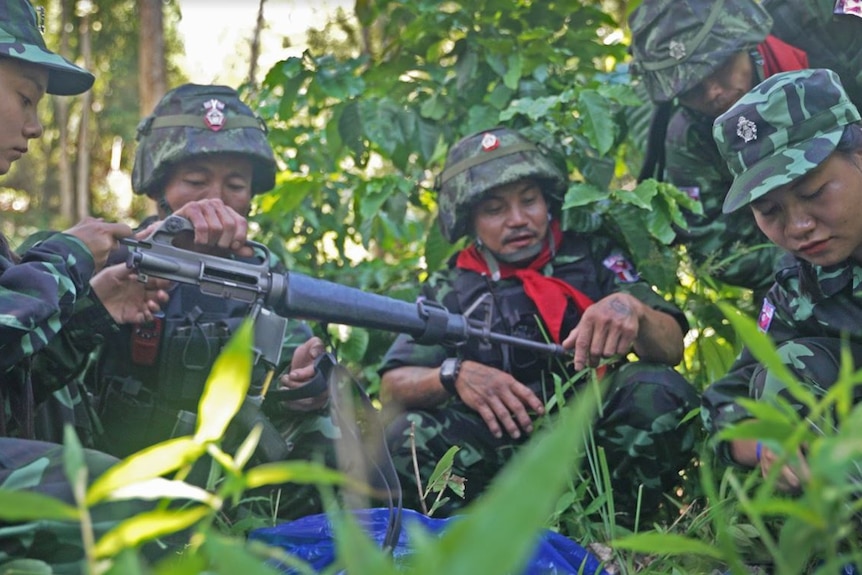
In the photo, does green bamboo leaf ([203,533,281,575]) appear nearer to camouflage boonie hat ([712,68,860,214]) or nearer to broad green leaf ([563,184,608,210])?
camouflage boonie hat ([712,68,860,214])

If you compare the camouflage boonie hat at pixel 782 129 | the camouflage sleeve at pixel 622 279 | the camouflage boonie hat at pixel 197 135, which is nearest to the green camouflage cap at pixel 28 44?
the camouflage boonie hat at pixel 197 135

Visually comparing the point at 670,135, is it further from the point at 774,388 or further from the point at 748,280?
the point at 774,388

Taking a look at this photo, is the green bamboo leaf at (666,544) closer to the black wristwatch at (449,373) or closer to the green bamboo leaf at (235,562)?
the green bamboo leaf at (235,562)

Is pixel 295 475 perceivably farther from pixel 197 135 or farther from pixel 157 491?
pixel 197 135

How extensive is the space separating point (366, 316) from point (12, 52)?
125 centimetres

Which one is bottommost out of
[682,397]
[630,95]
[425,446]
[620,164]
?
[425,446]

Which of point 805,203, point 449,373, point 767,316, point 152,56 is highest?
point 152,56

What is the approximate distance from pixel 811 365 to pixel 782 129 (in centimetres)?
57

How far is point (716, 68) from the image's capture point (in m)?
3.24

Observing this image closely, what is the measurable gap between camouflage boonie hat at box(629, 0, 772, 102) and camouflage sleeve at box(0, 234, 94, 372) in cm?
202

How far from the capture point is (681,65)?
3.28 metres

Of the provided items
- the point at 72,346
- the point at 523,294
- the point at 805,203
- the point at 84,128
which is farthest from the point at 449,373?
the point at 84,128

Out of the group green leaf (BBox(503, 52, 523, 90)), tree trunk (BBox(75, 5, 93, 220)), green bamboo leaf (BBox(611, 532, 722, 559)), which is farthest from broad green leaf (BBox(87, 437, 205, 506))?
tree trunk (BBox(75, 5, 93, 220))

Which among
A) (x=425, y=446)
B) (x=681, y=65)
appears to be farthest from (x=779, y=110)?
(x=425, y=446)
